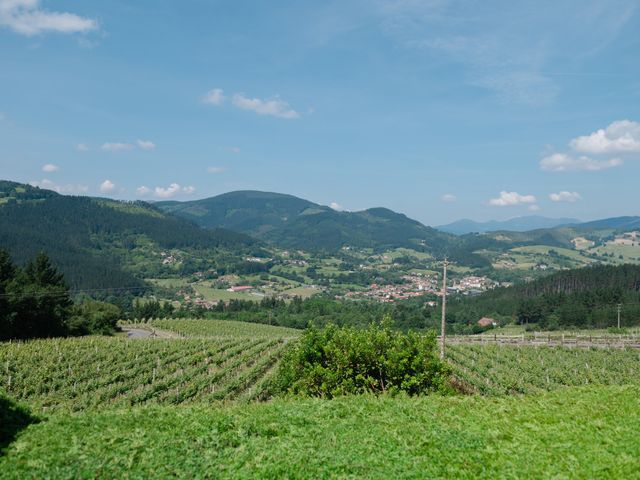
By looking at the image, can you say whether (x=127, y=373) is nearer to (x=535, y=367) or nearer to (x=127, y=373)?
(x=127, y=373)


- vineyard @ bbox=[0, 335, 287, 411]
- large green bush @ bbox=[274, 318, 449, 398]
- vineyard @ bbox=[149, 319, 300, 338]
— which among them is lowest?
vineyard @ bbox=[149, 319, 300, 338]

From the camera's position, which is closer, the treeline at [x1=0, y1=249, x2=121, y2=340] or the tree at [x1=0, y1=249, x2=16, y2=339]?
the tree at [x1=0, y1=249, x2=16, y2=339]

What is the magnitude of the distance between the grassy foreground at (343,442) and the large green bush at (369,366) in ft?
17.7

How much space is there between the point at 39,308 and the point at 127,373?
28.3m

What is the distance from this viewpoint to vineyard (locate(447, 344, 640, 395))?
96.0ft

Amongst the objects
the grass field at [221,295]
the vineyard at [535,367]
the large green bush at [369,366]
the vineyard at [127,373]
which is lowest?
the grass field at [221,295]

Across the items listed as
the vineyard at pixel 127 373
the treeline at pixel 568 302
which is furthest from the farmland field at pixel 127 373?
the treeline at pixel 568 302

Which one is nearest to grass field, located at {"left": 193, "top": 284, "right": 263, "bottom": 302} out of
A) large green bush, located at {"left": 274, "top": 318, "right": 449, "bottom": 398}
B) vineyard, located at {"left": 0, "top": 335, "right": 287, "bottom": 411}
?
vineyard, located at {"left": 0, "top": 335, "right": 287, "bottom": 411}

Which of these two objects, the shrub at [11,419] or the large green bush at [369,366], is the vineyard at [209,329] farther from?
the shrub at [11,419]

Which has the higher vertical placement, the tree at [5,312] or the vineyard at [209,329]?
the tree at [5,312]

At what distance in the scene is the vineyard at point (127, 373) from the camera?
28.3 meters

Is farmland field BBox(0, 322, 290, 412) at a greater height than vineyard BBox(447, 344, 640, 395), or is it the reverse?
vineyard BBox(447, 344, 640, 395)

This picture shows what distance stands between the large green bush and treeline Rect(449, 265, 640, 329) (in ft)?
267

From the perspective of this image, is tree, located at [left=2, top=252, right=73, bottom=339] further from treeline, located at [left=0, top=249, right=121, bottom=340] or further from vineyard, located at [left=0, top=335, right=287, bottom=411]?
vineyard, located at [left=0, top=335, right=287, bottom=411]
